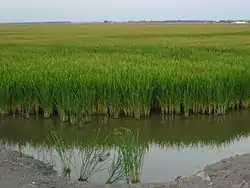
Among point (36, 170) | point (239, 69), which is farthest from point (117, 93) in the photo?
point (36, 170)

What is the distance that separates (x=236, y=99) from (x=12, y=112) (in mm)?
6103

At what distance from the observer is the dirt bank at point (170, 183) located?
18.0 ft

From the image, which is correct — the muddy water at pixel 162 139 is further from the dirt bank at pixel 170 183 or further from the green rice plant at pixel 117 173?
the dirt bank at pixel 170 183

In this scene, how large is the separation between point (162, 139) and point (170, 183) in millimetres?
4521

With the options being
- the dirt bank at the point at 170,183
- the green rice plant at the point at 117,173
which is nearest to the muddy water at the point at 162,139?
the green rice plant at the point at 117,173

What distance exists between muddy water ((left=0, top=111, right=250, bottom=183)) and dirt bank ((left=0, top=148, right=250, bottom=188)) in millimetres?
1032

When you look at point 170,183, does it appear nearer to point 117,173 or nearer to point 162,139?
point 117,173

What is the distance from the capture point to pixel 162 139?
1041 centimetres

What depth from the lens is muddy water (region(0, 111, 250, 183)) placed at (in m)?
8.02

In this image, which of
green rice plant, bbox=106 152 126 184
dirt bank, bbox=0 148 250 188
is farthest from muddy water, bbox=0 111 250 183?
dirt bank, bbox=0 148 250 188

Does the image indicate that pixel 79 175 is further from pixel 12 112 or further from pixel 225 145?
pixel 12 112

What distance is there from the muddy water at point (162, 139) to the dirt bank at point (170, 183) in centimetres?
103

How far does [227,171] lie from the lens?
5.83 metres

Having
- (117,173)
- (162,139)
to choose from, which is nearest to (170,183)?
(117,173)
